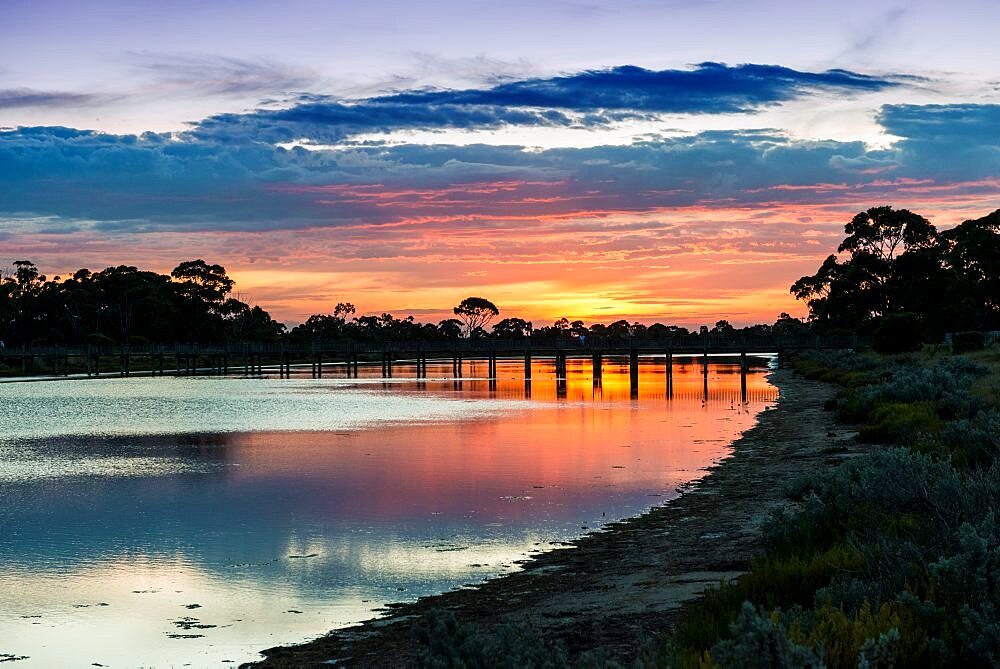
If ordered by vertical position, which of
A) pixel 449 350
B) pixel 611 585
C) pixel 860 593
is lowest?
pixel 611 585

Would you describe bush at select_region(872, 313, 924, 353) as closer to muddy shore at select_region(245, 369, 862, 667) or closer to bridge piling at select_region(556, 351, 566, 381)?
bridge piling at select_region(556, 351, 566, 381)

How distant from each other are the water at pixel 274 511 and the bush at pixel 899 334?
38.3 m

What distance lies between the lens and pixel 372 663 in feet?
35.8

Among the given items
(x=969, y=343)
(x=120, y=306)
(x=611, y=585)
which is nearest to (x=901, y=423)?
(x=611, y=585)

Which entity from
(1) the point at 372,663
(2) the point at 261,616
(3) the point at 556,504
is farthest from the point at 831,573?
(3) the point at 556,504

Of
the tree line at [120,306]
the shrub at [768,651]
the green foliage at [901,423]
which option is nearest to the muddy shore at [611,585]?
the shrub at [768,651]

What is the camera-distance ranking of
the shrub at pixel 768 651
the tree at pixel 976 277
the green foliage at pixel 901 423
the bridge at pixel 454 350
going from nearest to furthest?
1. the shrub at pixel 768 651
2. the green foliage at pixel 901 423
3. the tree at pixel 976 277
4. the bridge at pixel 454 350

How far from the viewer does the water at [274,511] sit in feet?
43.4

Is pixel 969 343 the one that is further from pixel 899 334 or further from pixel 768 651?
pixel 768 651

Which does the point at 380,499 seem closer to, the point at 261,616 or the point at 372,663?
the point at 261,616

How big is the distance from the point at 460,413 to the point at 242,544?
34.7 metres

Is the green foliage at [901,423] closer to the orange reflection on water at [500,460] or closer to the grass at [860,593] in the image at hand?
the orange reflection on water at [500,460]

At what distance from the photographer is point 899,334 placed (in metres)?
→ 82.6

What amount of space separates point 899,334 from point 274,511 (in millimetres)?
71415
